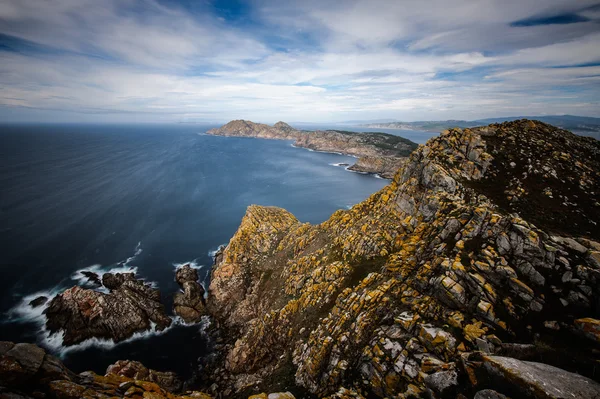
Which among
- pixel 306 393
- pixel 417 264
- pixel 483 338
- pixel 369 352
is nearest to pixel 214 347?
pixel 306 393

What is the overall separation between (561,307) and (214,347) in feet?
142

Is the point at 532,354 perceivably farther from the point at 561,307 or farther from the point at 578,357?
the point at 561,307

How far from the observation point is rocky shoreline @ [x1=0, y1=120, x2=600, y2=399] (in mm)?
13547

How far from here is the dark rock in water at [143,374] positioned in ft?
94.5

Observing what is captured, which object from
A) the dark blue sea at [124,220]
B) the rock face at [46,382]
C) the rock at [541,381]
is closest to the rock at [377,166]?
the dark blue sea at [124,220]

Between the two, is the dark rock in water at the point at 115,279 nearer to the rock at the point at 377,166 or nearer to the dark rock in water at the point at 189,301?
the dark rock in water at the point at 189,301

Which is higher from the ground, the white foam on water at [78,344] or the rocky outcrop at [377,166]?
the rocky outcrop at [377,166]

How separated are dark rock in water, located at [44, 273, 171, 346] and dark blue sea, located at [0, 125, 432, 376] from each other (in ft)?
5.47

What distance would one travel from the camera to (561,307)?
48.3 feet

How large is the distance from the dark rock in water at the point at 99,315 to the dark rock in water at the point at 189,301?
293cm

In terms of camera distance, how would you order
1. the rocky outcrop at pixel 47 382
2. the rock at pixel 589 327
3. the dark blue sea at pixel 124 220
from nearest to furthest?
the rock at pixel 589 327 → the rocky outcrop at pixel 47 382 → the dark blue sea at pixel 124 220

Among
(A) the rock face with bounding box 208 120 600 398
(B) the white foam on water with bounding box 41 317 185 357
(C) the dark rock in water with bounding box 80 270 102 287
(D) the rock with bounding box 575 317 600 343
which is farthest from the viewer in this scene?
(C) the dark rock in water with bounding box 80 270 102 287

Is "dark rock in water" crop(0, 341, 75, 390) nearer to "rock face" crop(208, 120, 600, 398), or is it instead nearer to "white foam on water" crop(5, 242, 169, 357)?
"rock face" crop(208, 120, 600, 398)

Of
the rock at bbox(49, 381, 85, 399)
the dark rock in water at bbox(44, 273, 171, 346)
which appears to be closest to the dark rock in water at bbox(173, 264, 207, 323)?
the dark rock in water at bbox(44, 273, 171, 346)
